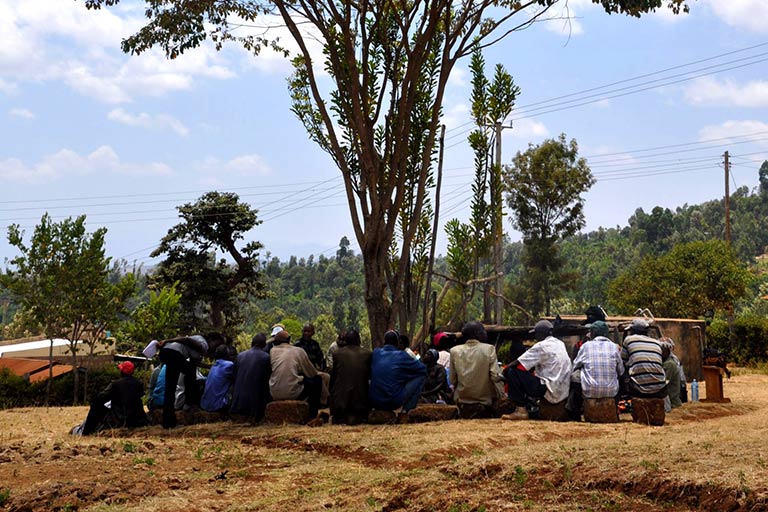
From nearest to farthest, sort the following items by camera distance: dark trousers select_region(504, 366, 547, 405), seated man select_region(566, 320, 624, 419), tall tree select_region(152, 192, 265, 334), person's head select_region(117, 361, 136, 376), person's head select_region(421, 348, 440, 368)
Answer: seated man select_region(566, 320, 624, 419) < dark trousers select_region(504, 366, 547, 405) < person's head select_region(117, 361, 136, 376) < person's head select_region(421, 348, 440, 368) < tall tree select_region(152, 192, 265, 334)

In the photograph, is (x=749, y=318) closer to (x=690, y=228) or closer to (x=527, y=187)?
(x=527, y=187)

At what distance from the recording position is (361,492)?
7.90 metres

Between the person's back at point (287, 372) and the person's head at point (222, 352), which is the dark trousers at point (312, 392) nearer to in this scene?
the person's back at point (287, 372)

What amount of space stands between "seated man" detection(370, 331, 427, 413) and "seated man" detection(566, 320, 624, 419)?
2124 millimetres

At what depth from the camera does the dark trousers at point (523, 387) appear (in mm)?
12578

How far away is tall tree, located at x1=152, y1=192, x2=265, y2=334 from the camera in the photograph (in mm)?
39844

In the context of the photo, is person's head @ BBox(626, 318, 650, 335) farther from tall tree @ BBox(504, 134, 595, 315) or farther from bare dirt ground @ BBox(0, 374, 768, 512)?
tall tree @ BBox(504, 134, 595, 315)

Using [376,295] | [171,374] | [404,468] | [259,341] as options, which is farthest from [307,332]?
[404,468]

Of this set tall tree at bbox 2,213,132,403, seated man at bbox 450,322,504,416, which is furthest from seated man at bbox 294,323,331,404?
tall tree at bbox 2,213,132,403

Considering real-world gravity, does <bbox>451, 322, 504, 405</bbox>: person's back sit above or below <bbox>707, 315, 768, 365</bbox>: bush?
below

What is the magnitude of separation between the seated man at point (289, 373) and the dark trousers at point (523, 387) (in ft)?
9.24

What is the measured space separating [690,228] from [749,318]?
84570mm

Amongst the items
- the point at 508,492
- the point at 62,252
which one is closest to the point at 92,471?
the point at 508,492

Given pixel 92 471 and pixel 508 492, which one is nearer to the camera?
pixel 508 492
